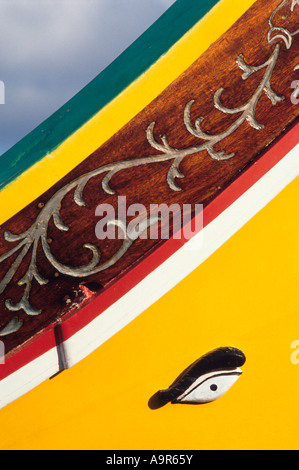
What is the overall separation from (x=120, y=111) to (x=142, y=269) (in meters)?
0.28

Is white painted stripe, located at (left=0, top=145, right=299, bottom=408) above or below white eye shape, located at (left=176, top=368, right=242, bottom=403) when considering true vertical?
above

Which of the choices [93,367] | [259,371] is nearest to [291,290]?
[259,371]

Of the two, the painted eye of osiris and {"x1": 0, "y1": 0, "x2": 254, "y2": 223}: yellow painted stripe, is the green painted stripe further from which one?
the painted eye of osiris

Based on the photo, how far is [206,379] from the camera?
856mm

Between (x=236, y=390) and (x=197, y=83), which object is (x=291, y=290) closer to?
(x=236, y=390)

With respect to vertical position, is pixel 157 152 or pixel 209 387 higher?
pixel 157 152

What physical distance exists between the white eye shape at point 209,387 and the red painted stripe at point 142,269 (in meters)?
0.21

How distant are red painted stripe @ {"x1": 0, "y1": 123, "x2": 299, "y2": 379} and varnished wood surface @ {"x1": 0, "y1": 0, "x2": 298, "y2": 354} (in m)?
0.02

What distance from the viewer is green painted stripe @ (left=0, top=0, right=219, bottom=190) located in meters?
0.85

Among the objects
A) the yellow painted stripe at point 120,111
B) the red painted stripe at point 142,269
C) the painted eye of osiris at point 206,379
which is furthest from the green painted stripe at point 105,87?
the painted eye of osiris at point 206,379

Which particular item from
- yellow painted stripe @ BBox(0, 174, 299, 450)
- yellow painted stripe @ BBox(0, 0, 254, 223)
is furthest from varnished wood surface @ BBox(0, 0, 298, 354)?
yellow painted stripe @ BBox(0, 174, 299, 450)

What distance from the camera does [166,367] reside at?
874 millimetres

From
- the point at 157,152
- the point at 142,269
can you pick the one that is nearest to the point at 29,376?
the point at 142,269

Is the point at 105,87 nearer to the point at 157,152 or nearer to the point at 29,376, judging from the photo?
the point at 157,152
